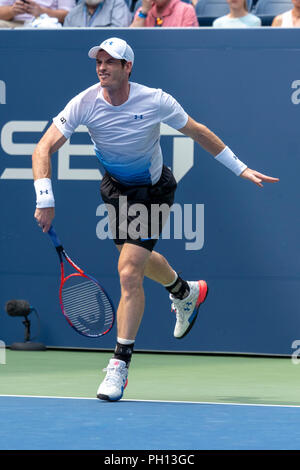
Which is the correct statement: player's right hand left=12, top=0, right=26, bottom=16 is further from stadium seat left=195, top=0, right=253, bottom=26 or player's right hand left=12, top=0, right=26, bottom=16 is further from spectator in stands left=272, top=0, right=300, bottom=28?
spectator in stands left=272, top=0, right=300, bottom=28

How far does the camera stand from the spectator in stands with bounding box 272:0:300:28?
8070 mm

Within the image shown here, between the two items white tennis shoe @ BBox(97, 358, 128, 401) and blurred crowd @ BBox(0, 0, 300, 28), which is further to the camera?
blurred crowd @ BBox(0, 0, 300, 28)

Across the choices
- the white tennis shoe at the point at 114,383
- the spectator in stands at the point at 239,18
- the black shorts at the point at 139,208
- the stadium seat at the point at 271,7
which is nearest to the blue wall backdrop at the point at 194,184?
the spectator in stands at the point at 239,18

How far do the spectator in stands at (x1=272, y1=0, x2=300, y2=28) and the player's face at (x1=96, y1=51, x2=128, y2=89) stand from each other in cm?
266

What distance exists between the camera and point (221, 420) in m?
5.05

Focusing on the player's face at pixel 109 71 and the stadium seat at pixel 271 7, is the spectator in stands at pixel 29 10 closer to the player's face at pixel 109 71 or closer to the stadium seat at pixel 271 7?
the stadium seat at pixel 271 7

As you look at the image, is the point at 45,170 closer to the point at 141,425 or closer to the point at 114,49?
the point at 114,49

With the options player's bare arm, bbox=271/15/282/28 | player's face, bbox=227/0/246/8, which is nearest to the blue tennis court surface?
player's bare arm, bbox=271/15/282/28

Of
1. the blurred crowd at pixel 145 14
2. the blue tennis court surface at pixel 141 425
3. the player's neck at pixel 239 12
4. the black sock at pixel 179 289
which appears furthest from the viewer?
the player's neck at pixel 239 12

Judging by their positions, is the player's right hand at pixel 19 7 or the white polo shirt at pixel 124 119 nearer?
the white polo shirt at pixel 124 119

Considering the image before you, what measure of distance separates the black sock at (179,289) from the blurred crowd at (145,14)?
2.39 metres

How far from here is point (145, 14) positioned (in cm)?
852

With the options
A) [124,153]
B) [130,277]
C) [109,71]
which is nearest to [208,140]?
[124,153]

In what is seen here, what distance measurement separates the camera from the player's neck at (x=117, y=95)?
19.2 ft
